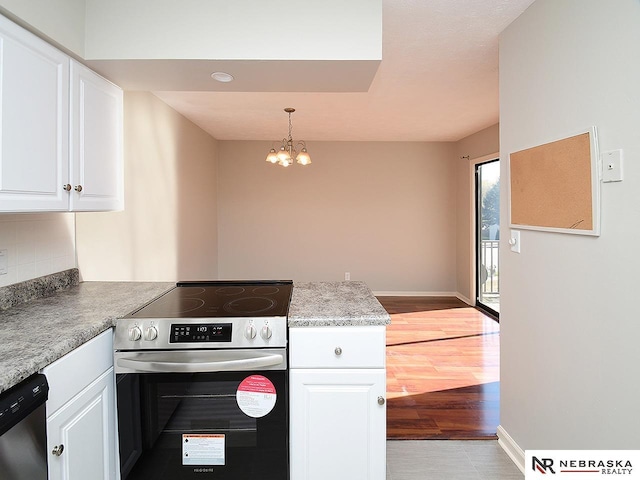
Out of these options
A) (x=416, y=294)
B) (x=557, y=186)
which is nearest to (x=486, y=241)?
(x=416, y=294)

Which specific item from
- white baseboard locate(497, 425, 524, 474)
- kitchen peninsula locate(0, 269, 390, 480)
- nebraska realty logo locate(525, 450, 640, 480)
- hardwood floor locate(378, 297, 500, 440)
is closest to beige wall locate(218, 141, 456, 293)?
hardwood floor locate(378, 297, 500, 440)

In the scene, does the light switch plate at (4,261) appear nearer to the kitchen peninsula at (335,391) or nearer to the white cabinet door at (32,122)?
the kitchen peninsula at (335,391)

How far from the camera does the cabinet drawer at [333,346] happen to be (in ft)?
5.51

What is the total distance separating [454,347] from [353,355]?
283 cm

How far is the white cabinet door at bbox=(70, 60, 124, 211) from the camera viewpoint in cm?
183

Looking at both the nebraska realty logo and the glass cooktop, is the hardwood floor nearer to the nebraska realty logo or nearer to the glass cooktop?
the nebraska realty logo

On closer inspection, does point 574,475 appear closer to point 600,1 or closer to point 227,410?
point 227,410

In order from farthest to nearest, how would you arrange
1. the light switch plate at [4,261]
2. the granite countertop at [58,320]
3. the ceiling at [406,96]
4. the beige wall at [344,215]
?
the beige wall at [344,215] < the ceiling at [406,96] < the light switch plate at [4,261] < the granite countertop at [58,320]

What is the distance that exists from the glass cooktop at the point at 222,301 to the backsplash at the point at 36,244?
615 mm

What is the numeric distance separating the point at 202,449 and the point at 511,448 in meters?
1.69

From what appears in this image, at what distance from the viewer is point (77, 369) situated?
1.43 metres

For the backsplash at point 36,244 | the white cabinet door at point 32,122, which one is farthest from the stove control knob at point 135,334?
the backsplash at point 36,244

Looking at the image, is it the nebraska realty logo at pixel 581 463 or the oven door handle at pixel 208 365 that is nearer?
the nebraska realty logo at pixel 581 463

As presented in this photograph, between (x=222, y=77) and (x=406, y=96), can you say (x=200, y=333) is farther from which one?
(x=406, y=96)
